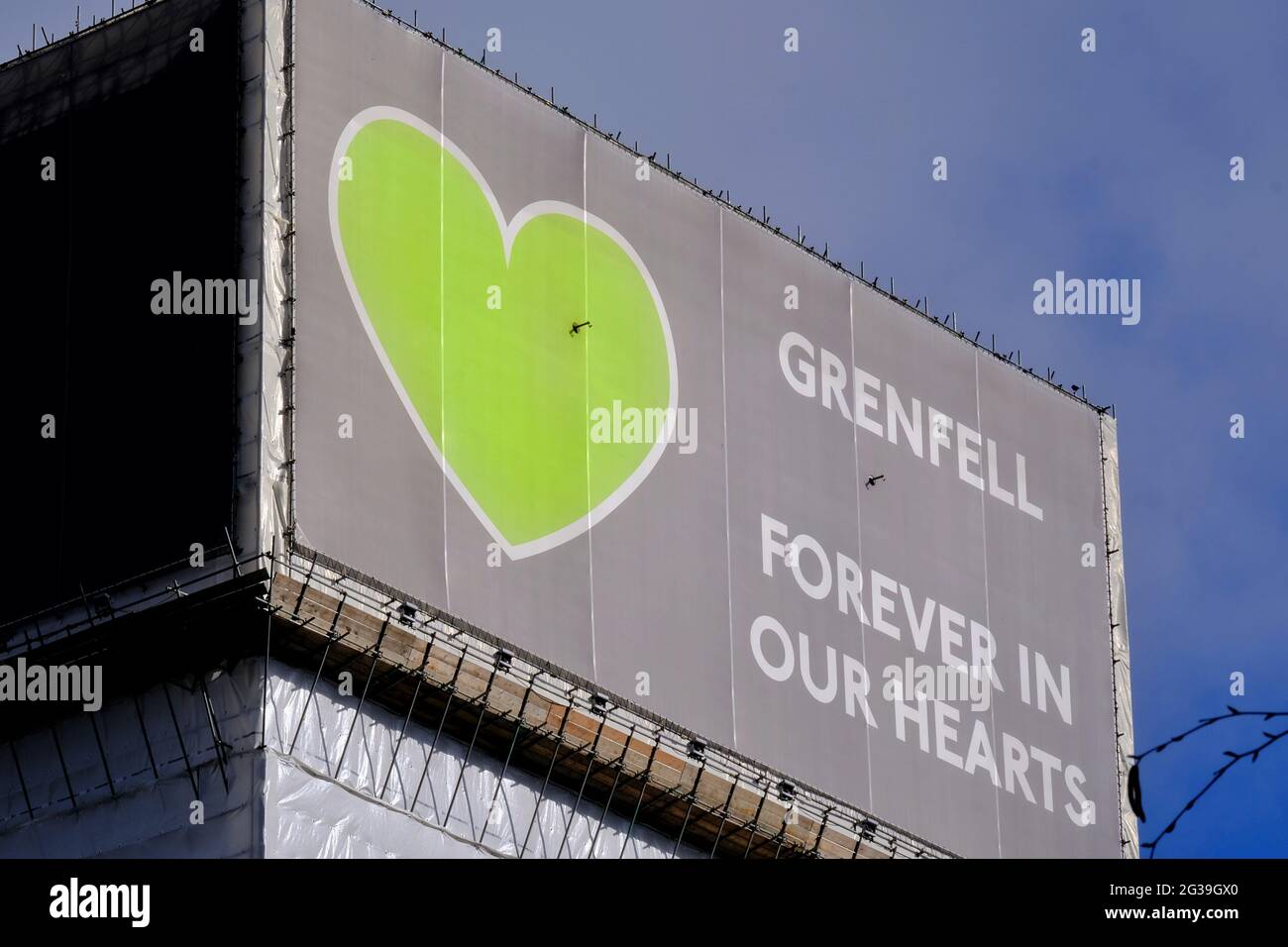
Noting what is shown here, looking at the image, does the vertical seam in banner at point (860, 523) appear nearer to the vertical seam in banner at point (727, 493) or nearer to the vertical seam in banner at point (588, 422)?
the vertical seam in banner at point (727, 493)

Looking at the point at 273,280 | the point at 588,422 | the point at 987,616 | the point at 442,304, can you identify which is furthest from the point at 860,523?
the point at 273,280

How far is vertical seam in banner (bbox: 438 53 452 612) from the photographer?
184ft

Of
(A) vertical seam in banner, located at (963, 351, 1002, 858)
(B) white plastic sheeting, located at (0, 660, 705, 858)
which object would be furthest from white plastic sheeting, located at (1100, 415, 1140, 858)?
(B) white plastic sheeting, located at (0, 660, 705, 858)

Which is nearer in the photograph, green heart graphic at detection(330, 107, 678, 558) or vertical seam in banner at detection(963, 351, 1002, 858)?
green heart graphic at detection(330, 107, 678, 558)

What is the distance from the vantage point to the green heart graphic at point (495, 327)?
57125 millimetres

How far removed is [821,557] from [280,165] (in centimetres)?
1600

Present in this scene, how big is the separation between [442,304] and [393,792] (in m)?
9.77

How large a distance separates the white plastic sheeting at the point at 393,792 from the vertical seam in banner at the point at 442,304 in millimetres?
2852

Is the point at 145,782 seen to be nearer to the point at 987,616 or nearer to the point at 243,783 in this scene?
the point at 243,783

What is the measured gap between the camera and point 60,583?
55.0 metres

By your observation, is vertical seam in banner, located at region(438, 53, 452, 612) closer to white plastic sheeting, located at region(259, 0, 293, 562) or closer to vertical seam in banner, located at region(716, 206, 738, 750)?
white plastic sheeting, located at region(259, 0, 293, 562)

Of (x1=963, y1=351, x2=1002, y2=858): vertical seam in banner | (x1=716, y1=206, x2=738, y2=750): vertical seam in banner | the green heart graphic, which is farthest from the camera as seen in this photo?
(x1=963, y1=351, x2=1002, y2=858): vertical seam in banner

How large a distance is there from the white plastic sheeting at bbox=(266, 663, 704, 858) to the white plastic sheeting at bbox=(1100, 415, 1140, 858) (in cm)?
1839
